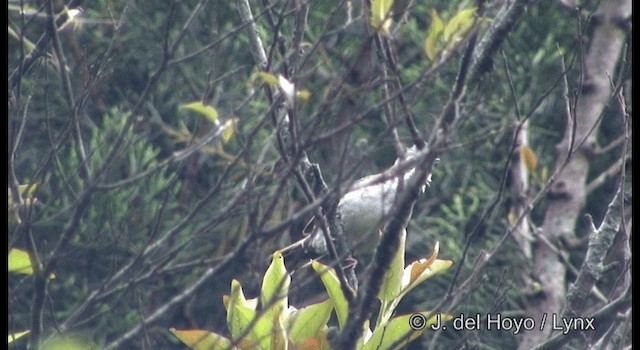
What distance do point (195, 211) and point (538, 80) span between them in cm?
291

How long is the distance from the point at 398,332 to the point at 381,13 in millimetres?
708

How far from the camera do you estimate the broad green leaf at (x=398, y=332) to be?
2.01 m

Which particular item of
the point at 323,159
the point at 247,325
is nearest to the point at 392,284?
the point at 247,325

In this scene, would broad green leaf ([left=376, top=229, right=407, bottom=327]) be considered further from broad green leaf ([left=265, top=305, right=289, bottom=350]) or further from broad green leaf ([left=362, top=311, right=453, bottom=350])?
broad green leaf ([left=265, top=305, right=289, bottom=350])

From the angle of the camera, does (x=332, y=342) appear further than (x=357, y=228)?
No

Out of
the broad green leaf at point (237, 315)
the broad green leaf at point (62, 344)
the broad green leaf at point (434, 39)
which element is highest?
the broad green leaf at point (434, 39)

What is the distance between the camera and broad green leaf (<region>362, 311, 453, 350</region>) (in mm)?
2008

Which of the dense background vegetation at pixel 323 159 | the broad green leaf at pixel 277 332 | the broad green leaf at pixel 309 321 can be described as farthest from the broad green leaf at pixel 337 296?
the dense background vegetation at pixel 323 159

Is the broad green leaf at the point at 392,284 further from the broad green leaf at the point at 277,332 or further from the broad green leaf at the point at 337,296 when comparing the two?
the broad green leaf at the point at 277,332

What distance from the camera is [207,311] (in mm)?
4758

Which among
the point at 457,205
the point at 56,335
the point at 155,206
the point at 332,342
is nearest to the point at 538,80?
the point at 457,205

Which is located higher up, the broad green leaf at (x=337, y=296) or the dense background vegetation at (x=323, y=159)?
the broad green leaf at (x=337, y=296)

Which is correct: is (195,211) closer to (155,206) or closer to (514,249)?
(155,206)

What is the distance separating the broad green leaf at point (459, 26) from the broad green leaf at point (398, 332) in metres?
0.60
